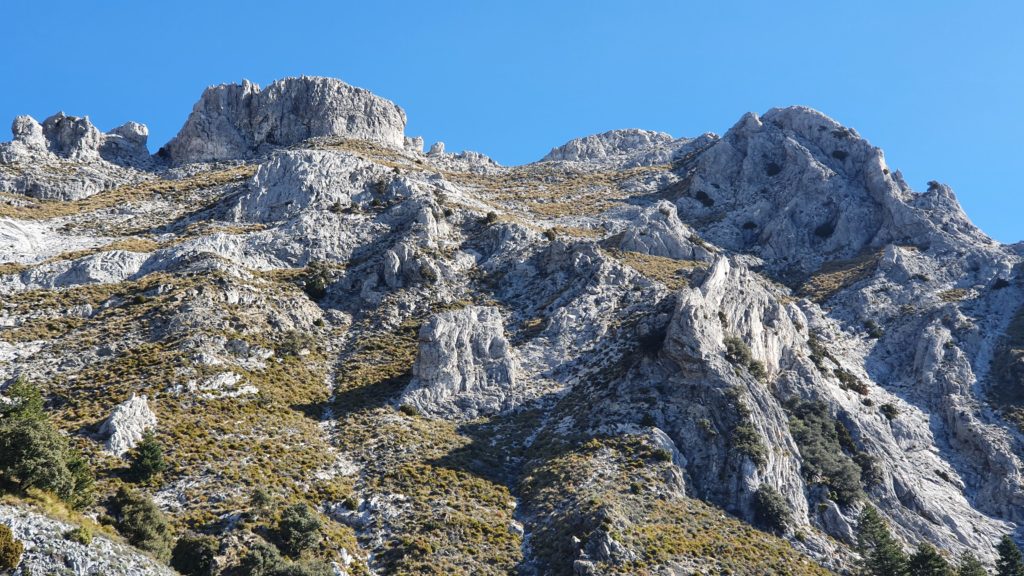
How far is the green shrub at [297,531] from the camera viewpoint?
1567 inches

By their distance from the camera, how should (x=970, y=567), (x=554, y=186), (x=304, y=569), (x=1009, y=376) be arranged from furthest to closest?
(x=554, y=186)
(x=1009, y=376)
(x=970, y=567)
(x=304, y=569)

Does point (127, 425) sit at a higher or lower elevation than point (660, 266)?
lower

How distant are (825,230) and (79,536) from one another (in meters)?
102

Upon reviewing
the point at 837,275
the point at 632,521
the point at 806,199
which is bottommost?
the point at 632,521

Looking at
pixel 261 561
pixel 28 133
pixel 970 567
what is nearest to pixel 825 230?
pixel 970 567

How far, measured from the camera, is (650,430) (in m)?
55.0

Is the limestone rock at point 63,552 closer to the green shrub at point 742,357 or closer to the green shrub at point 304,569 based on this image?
the green shrub at point 304,569

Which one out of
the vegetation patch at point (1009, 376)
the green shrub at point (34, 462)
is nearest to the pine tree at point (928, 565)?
the vegetation patch at point (1009, 376)

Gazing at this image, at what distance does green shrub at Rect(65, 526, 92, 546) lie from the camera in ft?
104

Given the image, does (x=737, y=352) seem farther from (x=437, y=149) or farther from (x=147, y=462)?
(x=437, y=149)

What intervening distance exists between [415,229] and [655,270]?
28397 mm

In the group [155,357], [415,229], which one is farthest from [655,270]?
[155,357]

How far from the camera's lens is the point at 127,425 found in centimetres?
4594

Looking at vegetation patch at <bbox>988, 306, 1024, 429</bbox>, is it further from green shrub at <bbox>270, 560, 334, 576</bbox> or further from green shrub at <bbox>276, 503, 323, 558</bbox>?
green shrub at <bbox>270, 560, 334, 576</bbox>
